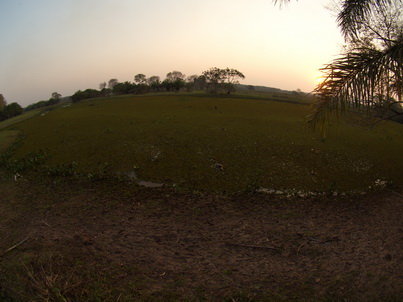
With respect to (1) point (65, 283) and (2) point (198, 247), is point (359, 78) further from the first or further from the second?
(1) point (65, 283)

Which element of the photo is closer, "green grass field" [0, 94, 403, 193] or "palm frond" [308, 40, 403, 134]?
"palm frond" [308, 40, 403, 134]

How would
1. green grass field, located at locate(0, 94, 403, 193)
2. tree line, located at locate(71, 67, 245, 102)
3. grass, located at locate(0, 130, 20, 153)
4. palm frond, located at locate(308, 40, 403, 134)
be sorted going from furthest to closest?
tree line, located at locate(71, 67, 245, 102), grass, located at locate(0, 130, 20, 153), green grass field, located at locate(0, 94, 403, 193), palm frond, located at locate(308, 40, 403, 134)

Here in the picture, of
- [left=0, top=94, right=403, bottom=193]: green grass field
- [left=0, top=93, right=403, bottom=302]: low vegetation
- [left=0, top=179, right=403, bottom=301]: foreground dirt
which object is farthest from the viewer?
[left=0, top=94, right=403, bottom=193]: green grass field

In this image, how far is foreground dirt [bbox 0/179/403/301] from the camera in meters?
5.14

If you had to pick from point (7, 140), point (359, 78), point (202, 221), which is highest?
point (359, 78)

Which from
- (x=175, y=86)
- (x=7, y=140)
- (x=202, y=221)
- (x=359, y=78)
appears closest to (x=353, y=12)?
(x=359, y=78)

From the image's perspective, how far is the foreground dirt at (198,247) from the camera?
5.14 metres

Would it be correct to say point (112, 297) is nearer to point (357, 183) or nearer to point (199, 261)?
point (199, 261)

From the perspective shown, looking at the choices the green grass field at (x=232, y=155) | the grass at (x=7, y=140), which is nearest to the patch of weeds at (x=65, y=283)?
the green grass field at (x=232, y=155)

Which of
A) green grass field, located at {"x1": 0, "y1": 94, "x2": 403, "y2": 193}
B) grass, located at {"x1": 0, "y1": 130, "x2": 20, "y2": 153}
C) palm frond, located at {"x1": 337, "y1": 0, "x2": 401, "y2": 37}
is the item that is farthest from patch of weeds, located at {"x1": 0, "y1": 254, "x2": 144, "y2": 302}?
grass, located at {"x1": 0, "y1": 130, "x2": 20, "y2": 153}

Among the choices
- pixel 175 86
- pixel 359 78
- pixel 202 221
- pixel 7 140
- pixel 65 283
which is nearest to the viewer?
pixel 359 78

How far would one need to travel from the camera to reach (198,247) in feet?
21.9

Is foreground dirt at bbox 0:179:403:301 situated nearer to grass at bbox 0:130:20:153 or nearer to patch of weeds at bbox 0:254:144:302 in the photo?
patch of weeds at bbox 0:254:144:302

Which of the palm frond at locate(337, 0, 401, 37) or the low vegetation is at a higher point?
the palm frond at locate(337, 0, 401, 37)
